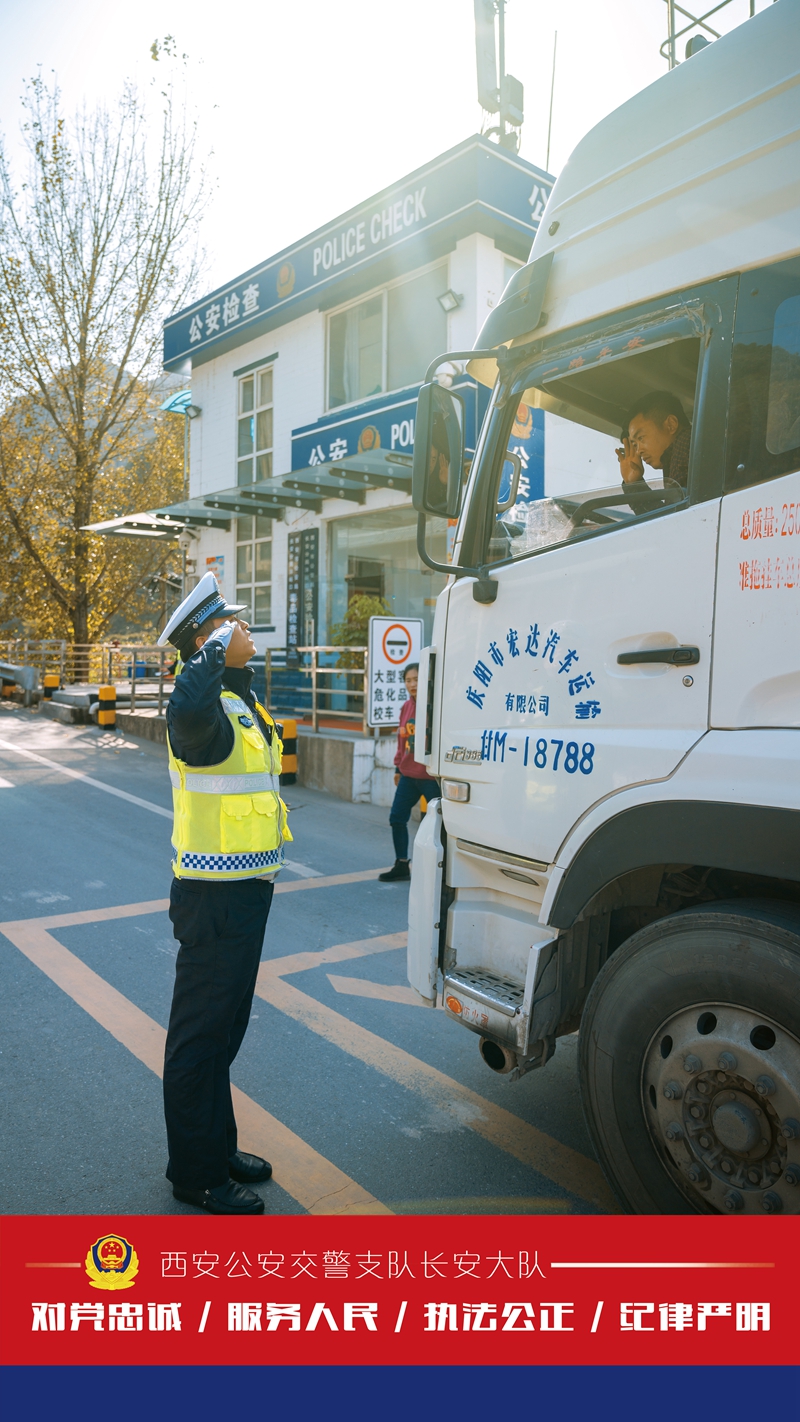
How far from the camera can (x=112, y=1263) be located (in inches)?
89.9

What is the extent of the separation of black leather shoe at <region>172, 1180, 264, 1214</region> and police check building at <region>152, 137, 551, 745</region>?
9.46m

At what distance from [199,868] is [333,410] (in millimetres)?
12186

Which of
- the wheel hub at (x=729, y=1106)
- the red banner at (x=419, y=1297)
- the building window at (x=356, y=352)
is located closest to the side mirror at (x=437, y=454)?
the wheel hub at (x=729, y=1106)

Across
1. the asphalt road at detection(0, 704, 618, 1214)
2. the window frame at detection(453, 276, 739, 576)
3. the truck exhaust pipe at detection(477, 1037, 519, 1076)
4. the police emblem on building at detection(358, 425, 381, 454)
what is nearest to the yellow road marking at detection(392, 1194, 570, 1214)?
the asphalt road at detection(0, 704, 618, 1214)

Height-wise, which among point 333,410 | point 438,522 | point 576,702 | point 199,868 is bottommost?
point 199,868

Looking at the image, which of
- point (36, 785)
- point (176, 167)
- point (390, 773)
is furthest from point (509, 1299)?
point (176, 167)

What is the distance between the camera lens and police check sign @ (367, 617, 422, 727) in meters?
9.74

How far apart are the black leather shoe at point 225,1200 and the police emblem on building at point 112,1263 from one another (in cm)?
49

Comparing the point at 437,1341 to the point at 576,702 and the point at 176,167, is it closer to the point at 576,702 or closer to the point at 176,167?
the point at 576,702

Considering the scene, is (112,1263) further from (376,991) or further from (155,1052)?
(376,991)

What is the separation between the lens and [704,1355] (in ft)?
6.87

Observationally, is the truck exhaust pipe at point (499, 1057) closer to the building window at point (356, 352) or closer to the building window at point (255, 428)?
the building window at point (356, 352)

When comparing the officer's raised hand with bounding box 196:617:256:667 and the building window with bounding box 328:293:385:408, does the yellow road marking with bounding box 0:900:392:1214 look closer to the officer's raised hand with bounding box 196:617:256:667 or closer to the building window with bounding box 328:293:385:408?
the officer's raised hand with bounding box 196:617:256:667

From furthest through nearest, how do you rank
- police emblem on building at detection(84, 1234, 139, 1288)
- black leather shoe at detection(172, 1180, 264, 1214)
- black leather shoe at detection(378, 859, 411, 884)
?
black leather shoe at detection(378, 859, 411, 884) < black leather shoe at detection(172, 1180, 264, 1214) < police emblem on building at detection(84, 1234, 139, 1288)
